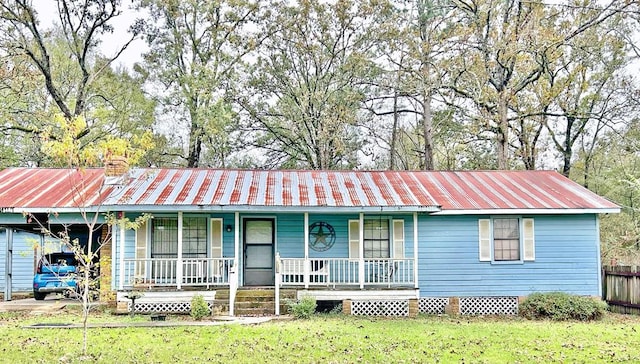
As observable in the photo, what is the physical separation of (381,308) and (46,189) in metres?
10.2

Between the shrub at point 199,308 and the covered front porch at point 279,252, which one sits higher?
the covered front porch at point 279,252

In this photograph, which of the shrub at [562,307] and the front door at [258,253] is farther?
the front door at [258,253]

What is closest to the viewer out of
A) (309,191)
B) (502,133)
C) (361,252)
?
(361,252)

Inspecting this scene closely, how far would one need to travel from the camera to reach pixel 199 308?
45.4 ft

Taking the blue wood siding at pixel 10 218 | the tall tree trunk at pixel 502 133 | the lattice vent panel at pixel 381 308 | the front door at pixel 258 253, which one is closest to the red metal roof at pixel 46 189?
the blue wood siding at pixel 10 218

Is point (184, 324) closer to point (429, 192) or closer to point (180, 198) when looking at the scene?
point (180, 198)

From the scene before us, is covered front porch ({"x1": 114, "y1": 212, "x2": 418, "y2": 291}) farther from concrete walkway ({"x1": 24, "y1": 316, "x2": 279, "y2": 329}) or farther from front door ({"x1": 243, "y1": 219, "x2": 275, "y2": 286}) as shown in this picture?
concrete walkway ({"x1": 24, "y1": 316, "x2": 279, "y2": 329})

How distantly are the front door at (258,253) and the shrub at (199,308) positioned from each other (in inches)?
106

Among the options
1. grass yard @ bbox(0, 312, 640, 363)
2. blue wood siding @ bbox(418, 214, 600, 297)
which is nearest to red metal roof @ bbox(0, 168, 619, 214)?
blue wood siding @ bbox(418, 214, 600, 297)

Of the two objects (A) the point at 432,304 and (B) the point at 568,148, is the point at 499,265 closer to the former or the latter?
(A) the point at 432,304

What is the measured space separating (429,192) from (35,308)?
11.1 m

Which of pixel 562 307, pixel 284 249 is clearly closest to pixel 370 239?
pixel 284 249

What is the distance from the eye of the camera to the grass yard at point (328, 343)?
9430 mm

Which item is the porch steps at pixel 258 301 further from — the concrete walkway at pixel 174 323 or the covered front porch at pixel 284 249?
the concrete walkway at pixel 174 323
